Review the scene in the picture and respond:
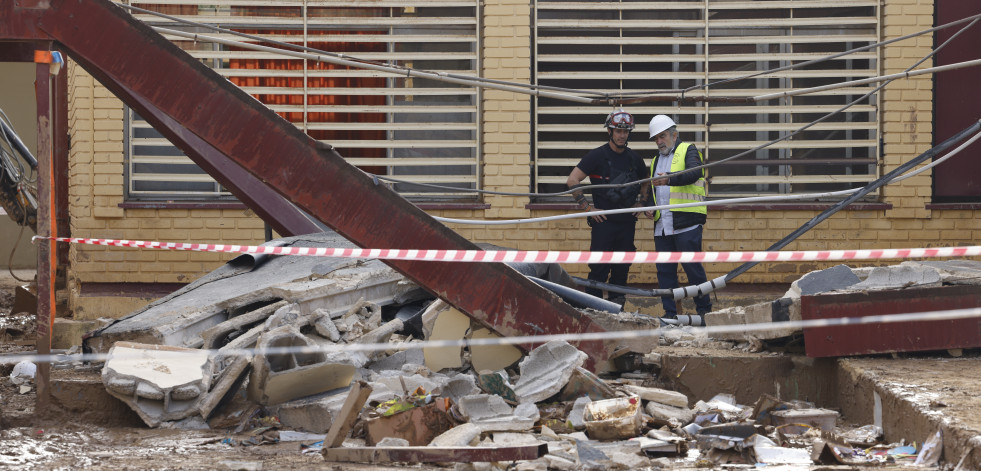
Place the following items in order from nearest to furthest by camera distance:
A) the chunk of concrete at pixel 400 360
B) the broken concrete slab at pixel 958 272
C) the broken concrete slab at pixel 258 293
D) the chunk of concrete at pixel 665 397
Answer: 1. the chunk of concrete at pixel 665 397
2. the broken concrete slab at pixel 958 272
3. the chunk of concrete at pixel 400 360
4. the broken concrete slab at pixel 258 293

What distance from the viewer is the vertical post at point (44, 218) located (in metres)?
5.49

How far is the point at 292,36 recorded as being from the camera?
10164 millimetres

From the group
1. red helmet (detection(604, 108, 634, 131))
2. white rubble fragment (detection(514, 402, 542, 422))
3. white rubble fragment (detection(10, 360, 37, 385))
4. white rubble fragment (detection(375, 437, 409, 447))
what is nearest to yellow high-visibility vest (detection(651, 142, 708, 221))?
red helmet (detection(604, 108, 634, 131))

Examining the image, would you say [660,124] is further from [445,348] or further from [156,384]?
[156,384]

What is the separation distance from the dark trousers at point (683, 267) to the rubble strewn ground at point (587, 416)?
2022 mm

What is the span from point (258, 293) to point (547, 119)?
4401mm

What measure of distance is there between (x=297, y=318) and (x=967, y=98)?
7.49 meters

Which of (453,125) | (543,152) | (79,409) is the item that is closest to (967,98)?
Result: (543,152)

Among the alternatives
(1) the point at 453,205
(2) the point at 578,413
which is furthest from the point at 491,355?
(1) the point at 453,205

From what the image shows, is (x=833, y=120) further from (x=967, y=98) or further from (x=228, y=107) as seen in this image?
(x=228, y=107)

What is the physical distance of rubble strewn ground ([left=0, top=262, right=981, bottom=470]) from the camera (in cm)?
461

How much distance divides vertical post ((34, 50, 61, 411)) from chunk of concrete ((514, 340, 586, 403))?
264 cm

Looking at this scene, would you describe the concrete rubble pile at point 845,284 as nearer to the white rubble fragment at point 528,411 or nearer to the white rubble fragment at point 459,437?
the white rubble fragment at point 528,411

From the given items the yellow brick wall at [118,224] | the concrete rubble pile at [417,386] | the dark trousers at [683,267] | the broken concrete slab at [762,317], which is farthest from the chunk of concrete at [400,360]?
the yellow brick wall at [118,224]
